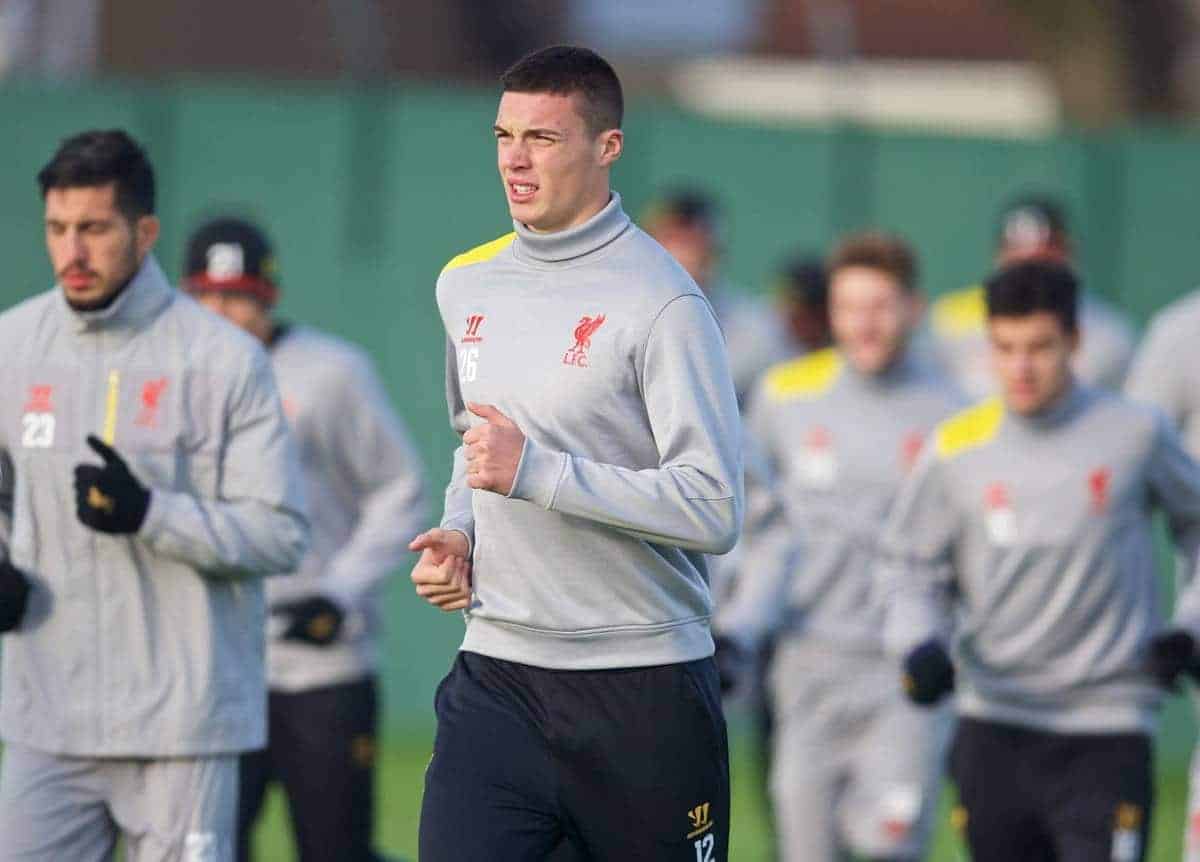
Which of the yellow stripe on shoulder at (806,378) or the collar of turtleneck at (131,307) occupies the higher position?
the collar of turtleneck at (131,307)

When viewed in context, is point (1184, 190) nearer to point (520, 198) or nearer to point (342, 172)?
point (342, 172)

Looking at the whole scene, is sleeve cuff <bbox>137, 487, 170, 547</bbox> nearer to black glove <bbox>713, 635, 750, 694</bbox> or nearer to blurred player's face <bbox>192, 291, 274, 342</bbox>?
black glove <bbox>713, 635, 750, 694</bbox>

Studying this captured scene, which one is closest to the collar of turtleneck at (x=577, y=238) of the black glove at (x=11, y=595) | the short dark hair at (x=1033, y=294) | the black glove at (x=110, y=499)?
the black glove at (x=110, y=499)

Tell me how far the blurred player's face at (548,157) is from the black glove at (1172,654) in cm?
288

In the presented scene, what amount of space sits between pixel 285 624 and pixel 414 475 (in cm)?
80

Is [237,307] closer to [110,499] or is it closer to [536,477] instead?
[110,499]

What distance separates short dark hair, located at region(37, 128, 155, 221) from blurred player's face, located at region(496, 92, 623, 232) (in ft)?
4.86

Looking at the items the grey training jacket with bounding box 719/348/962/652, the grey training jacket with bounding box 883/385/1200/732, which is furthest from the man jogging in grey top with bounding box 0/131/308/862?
the grey training jacket with bounding box 719/348/962/652

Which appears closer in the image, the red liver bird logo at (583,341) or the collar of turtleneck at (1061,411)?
the red liver bird logo at (583,341)

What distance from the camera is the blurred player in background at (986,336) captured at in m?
11.5

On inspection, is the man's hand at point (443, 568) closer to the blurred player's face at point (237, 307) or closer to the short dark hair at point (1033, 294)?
the short dark hair at point (1033, 294)

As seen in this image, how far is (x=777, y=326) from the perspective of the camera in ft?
43.5

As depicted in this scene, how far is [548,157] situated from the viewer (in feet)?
18.8

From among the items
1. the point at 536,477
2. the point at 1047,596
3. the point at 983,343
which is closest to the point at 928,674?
the point at 1047,596
